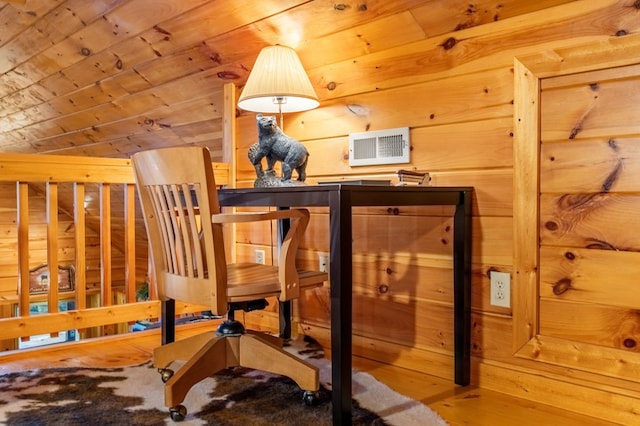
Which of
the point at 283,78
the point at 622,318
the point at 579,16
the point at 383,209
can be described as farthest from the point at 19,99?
the point at 622,318

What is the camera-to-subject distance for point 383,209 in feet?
7.13

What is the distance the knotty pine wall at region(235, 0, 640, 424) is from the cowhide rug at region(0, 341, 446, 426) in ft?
1.13

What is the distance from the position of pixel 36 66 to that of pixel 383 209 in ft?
9.11

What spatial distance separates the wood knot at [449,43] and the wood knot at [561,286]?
0.88m

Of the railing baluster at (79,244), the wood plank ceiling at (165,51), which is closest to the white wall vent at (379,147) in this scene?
the wood plank ceiling at (165,51)

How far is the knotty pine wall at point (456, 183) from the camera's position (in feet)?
5.24

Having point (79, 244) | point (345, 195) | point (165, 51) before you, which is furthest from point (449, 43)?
point (79, 244)

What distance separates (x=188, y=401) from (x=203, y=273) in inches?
16.4

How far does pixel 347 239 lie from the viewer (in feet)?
4.87

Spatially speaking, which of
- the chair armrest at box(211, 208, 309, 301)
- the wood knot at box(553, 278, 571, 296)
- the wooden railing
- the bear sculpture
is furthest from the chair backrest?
the wood knot at box(553, 278, 571, 296)

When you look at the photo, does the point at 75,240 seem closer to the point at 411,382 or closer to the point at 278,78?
the point at 278,78

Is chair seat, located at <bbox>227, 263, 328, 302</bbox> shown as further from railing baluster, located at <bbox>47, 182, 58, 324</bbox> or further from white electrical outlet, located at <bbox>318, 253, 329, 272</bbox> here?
railing baluster, located at <bbox>47, 182, 58, 324</bbox>

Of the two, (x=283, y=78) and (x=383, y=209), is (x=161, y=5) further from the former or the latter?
(x=383, y=209)

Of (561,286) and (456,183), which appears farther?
(456,183)
